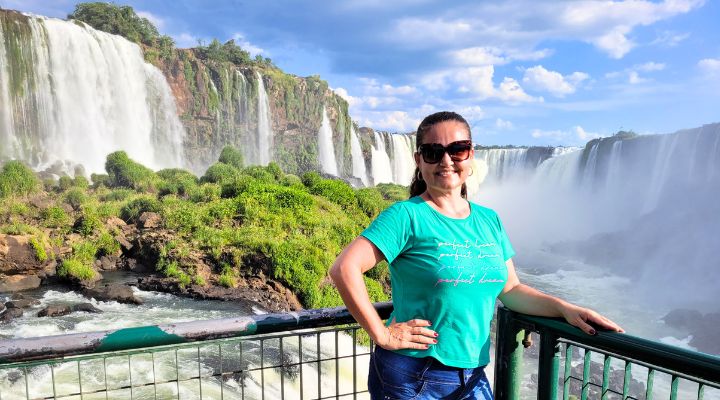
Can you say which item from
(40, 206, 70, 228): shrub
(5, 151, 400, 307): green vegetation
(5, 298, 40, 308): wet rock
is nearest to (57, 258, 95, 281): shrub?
(5, 151, 400, 307): green vegetation

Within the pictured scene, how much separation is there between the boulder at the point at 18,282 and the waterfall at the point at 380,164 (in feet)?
136

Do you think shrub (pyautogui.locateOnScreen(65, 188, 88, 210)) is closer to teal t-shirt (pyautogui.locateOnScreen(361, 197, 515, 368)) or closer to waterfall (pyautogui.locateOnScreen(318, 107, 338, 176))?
teal t-shirt (pyautogui.locateOnScreen(361, 197, 515, 368))

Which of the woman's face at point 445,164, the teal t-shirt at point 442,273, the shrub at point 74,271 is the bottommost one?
the shrub at point 74,271

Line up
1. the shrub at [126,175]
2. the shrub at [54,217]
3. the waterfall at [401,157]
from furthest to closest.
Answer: the waterfall at [401,157] < the shrub at [126,175] < the shrub at [54,217]

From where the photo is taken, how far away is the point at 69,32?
2814 cm

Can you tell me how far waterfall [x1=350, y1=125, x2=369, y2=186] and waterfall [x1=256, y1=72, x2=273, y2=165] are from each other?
36.2 ft

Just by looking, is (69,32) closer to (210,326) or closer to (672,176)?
(210,326)

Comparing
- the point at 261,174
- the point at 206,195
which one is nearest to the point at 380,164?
the point at 261,174

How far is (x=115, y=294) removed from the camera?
542 inches

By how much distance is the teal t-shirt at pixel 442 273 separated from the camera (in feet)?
5.53

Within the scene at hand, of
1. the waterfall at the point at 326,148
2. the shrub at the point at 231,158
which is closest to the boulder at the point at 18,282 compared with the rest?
the shrub at the point at 231,158

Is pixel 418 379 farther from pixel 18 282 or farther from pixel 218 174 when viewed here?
pixel 218 174

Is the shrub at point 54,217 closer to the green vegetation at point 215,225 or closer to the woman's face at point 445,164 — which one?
the green vegetation at point 215,225

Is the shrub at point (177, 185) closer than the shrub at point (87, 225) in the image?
No
